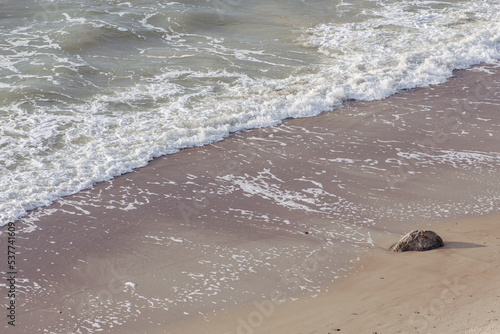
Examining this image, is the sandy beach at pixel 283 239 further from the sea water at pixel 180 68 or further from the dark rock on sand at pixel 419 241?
the sea water at pixel 180 68

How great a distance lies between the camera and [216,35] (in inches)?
602

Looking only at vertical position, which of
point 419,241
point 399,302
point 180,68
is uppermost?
point 180,68

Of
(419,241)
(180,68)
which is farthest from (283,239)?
(180,68)

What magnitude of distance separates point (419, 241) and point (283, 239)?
1.51 meters

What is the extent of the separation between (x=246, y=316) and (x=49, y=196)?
3540mm

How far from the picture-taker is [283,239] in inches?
277

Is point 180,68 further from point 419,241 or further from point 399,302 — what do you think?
point 399,302

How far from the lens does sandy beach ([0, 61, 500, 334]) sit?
5.69 metres

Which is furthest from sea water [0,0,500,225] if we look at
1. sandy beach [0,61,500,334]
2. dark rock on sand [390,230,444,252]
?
dark rock on sand [390,230,444,252]

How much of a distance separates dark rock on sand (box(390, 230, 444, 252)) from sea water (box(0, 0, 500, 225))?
4.03 metres

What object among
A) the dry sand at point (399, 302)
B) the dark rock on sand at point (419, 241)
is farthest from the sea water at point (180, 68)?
the dark rock on sand at point (419, 241)

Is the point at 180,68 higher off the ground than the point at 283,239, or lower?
higher

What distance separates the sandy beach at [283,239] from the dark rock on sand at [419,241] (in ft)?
0.39

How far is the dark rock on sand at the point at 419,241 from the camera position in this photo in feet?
21.6
